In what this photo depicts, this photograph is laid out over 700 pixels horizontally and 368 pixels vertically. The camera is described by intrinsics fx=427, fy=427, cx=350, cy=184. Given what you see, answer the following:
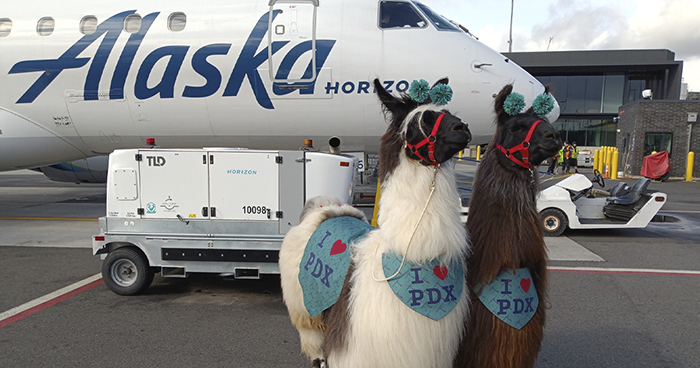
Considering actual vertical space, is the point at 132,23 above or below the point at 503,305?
above

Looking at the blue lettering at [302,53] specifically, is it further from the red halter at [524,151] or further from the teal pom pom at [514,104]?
the red halter at [524,151]

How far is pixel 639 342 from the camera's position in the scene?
13.3 ft

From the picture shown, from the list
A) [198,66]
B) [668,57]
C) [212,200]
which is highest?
[668,57]

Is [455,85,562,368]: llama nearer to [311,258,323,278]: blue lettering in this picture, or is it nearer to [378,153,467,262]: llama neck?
[378,153,467,262]: llama neck

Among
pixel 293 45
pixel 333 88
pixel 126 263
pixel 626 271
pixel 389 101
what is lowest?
pixel 626 271

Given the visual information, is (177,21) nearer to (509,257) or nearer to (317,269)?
(317,269)

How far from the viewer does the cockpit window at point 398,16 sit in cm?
778

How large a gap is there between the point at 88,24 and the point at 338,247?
828 cm

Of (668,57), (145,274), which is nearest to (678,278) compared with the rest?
(145,274)

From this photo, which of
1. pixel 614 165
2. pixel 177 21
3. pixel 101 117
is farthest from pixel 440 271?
pixel 614 165

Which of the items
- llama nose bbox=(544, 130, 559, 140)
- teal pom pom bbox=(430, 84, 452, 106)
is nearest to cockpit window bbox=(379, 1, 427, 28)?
teal pom pom bbox=(430, 84, 452, 106)

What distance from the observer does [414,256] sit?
82.7 inches

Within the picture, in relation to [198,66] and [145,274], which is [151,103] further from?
[145,274]

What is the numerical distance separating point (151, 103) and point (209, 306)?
186 inches
